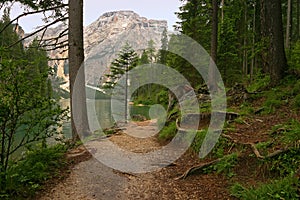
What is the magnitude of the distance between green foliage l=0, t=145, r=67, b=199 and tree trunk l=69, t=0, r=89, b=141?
1.78 m

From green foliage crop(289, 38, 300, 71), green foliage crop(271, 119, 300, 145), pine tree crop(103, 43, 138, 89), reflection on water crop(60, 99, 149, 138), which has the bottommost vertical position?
reflection on water crop(60, 99, 149, 138)

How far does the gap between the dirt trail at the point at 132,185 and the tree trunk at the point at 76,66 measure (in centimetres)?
206

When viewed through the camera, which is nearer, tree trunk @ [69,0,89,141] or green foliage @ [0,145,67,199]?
green foliage @ [0,145,67,199]

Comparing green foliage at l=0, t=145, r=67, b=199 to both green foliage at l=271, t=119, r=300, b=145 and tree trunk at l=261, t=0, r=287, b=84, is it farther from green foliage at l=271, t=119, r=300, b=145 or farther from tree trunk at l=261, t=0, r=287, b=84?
tree trunk at l=261, t=0, r=287, b=84

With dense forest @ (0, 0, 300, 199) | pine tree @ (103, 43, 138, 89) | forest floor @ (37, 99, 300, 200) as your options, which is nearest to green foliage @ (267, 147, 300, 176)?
dense forest @ (0, 0, 300, 199)

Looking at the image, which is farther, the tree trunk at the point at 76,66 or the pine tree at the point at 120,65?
the pine tree at the point at 120,65

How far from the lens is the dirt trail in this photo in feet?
13.4

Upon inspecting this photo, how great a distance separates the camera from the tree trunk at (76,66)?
7.25m

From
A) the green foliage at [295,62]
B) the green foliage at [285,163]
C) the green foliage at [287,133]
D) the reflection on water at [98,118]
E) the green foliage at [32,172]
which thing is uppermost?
the green foliage at [295,62]

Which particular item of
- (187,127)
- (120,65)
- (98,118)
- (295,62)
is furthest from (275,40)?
(98,118)

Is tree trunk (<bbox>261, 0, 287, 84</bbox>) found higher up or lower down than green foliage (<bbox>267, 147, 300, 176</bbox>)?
higher up

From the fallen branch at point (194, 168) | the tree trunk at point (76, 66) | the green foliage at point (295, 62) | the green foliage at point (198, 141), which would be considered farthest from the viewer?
the green foliage at point (295, 62)

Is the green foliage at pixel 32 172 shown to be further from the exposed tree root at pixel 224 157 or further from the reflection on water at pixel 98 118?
the exposed tree root at pixel 224 157

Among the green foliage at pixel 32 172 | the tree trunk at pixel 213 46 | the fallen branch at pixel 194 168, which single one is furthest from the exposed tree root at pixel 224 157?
the tree trunk at pixel 213 46
